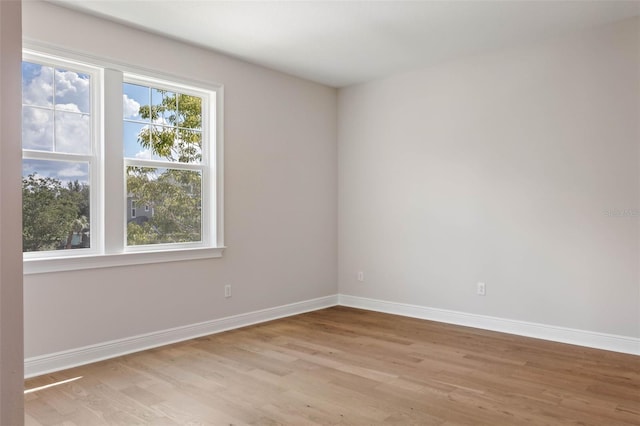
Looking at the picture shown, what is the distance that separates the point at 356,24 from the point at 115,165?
2.29 metres

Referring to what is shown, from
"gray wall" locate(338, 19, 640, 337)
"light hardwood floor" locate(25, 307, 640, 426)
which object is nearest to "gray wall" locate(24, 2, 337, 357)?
"light hardwood floor" locate(25, 307, 640, 426)

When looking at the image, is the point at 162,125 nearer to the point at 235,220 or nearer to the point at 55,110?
the point at 55,110

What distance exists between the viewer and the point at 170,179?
413 cm

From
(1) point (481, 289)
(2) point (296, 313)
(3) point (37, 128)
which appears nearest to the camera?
(3) point (37, 128)

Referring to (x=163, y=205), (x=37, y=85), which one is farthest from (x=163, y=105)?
(x=37, y=85)

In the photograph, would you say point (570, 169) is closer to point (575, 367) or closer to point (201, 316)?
point (575, 367)

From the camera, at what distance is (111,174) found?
144 inches

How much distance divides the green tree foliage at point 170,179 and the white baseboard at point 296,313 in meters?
0.85

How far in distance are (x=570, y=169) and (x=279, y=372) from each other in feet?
9.85

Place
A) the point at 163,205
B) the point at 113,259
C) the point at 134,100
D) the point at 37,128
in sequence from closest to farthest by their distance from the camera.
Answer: the point at 37,128, the point at 113,259, the point at 134,100, the point at 163,205

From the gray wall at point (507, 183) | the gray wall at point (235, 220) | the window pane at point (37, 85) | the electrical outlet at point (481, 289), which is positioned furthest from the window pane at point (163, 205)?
the electrical outlet at point (481, 289)

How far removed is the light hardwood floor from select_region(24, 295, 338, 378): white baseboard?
100mm

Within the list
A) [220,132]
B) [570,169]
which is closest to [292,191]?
[220,132]

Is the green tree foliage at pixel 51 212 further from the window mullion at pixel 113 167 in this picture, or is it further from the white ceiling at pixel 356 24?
the white ceiling at pixel 356 24
